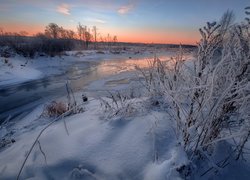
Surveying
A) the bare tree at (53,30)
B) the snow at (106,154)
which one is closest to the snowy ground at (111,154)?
the snow at (106,154)

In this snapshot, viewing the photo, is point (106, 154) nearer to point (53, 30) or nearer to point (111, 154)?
point (111, 154)

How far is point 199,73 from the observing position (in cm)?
217

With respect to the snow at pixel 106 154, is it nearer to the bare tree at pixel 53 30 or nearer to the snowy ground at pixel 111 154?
the snowy ground at pixel 111 154

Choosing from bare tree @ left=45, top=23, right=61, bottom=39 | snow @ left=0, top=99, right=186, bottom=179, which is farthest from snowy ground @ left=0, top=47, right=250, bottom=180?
bare tree @ left=45, top=23, right=61, bottom=39

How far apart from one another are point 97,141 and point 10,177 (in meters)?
0.93

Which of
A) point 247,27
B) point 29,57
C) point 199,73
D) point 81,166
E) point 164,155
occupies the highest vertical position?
point 247,27

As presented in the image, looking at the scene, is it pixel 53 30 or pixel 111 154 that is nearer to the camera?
pixel 111 154

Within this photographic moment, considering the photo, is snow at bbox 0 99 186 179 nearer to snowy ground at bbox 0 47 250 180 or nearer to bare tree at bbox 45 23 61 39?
snowy ground at bbox 0 47 250 180

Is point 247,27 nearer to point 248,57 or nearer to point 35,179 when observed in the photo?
point 248,57

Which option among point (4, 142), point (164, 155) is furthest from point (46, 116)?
point (164, 155)

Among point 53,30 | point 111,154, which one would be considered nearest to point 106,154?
point 111,154

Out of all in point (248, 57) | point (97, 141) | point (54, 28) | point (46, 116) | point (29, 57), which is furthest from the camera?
point (54, 28)

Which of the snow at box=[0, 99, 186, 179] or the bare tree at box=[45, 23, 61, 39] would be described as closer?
the snow at box=[0, 99, 186, 179]

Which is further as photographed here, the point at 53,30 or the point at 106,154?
the point at 53,30
